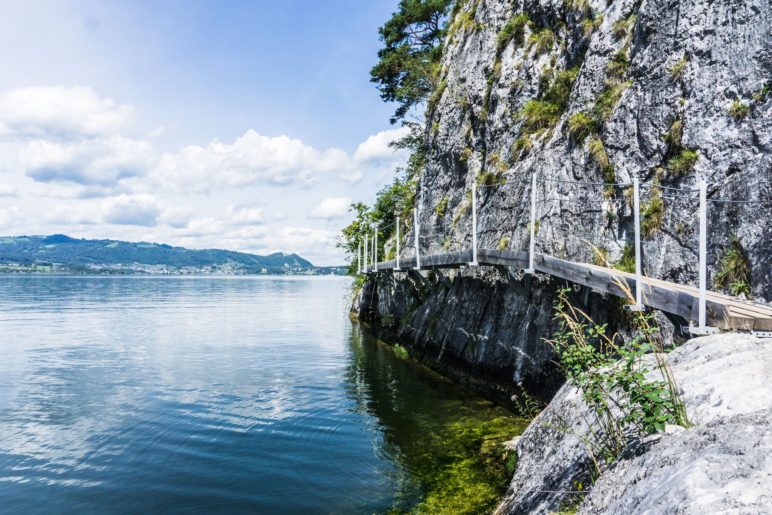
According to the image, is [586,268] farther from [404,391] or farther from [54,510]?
[54,510]

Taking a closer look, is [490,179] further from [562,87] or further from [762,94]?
[762,94]

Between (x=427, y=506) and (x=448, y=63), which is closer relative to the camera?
(x=427, y=506)

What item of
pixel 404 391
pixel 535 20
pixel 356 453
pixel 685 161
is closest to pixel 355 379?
pixel 404 391

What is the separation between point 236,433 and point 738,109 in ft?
42.3

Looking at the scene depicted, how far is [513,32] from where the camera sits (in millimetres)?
20703

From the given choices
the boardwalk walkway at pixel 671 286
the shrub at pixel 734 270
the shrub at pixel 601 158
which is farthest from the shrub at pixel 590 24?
the shrub at pixel 734 270

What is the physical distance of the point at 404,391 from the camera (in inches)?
657

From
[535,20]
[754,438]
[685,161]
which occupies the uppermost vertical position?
[535,20]

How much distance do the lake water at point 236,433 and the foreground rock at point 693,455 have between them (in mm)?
2828

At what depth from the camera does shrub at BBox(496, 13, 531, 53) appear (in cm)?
2031

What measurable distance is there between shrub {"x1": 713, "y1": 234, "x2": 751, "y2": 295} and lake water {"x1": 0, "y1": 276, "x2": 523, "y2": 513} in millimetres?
5191

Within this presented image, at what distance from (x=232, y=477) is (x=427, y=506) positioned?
156 inches

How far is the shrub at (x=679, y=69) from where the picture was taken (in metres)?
11.2

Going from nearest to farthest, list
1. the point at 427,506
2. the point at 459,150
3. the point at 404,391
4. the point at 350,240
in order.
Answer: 1. the point at 427,506
2. the point at 404,391
3. the point at 459,150
4. the point at 350,240
